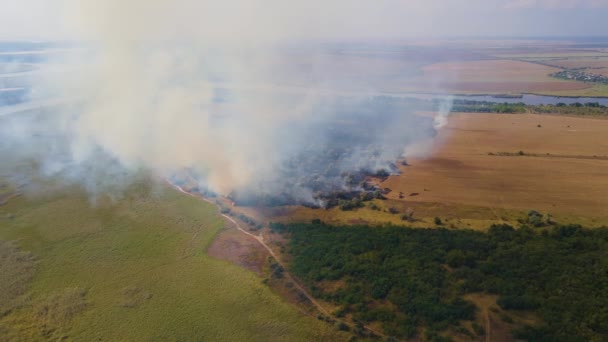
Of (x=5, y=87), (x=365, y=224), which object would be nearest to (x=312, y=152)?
(x=365, y=224)

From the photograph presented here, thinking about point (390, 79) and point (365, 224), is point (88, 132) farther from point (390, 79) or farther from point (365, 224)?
point (390, 79)

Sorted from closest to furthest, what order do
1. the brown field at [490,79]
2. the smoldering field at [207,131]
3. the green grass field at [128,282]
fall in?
the green grass field at [128,282]
the smoldering field at [207,131]
the brown field at [490,79]

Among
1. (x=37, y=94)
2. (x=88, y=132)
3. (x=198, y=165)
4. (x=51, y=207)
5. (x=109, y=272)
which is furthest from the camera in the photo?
(x=37, y=94)

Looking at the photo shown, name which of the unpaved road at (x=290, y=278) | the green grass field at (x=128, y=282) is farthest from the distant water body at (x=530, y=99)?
the green grass field at (x=128, y=282)

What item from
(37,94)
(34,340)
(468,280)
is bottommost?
(34,340)

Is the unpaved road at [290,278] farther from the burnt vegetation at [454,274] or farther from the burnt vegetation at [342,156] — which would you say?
the burnt vegetation at [342,156]

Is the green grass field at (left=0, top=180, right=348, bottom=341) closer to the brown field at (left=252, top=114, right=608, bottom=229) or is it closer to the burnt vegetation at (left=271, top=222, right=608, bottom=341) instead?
the burnt vegetation at (left=271, top=222, right=608, bottom=341)
